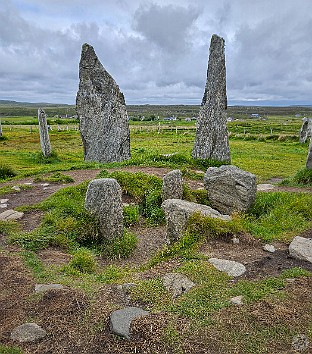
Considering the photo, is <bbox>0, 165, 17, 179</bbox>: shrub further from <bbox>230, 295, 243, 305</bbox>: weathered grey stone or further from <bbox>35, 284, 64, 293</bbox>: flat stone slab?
<bbox>230, 295, 243, 305</bbox>: weathered grey stone

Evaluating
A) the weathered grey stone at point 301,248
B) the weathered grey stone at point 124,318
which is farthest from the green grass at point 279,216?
the weathered grey stone at point 124,318

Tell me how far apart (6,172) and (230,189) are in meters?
11.1

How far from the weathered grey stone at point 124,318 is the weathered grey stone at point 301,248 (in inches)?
146

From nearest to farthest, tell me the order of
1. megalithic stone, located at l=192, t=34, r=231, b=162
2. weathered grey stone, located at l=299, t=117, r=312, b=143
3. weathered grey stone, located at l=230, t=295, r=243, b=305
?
weathered grey stone, located at l=230, t=295, r=243, b=305 < megalithic stone, located at l=192, t=34, r=231, b=162 < weathered grey stone, located at l=299, t=117, r=312, b=143

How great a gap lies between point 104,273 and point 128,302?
1581mm

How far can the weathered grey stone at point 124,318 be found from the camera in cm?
536

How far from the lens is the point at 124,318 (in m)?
5.61

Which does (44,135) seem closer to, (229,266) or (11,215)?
(11,215)

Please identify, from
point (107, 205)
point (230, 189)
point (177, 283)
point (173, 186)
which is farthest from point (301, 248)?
point (173, 186)

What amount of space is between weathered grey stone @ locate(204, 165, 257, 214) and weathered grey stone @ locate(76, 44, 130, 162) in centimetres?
941

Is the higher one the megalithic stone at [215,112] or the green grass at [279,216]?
the megalithic stone at [215,112]

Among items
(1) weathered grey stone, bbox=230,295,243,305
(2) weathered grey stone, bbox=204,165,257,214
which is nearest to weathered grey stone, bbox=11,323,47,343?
(1) weathered grey stone, bbox=230,295,243,305

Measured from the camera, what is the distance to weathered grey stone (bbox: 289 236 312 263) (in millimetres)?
7812

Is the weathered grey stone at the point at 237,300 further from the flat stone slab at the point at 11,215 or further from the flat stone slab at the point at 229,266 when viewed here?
the flat stone slab at the point at 11,215
